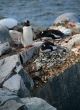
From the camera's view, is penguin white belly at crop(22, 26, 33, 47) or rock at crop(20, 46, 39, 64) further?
penguin white belly at crop(22, 26, 33, 47)

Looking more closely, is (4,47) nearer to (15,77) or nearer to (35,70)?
(35,70)

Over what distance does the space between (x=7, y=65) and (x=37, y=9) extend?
1038 centimetres

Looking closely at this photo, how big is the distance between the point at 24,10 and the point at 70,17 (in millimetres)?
7231

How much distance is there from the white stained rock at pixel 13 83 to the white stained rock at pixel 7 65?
8 cm

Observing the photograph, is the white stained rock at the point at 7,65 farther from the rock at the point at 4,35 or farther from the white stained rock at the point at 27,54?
the rock at the point at 4,35

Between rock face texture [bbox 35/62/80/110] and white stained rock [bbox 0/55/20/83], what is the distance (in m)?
0.45

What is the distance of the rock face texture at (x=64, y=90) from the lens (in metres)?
5.65

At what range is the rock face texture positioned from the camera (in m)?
5.65

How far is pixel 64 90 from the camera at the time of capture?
5.88 meters

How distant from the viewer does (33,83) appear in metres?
5.69

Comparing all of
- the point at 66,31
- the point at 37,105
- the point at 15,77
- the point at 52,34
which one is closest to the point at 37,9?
the point at 66,31

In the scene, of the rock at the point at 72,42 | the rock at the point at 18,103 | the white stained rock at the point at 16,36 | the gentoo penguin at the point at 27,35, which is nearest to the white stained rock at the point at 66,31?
the rock at the point at 72,42

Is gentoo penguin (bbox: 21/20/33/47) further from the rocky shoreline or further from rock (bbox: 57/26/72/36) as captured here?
rock (bbox: 57/26/72/36)

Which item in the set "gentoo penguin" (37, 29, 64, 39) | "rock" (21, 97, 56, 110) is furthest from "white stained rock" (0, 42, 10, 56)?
"rock" (21, 97, 56, 110)
